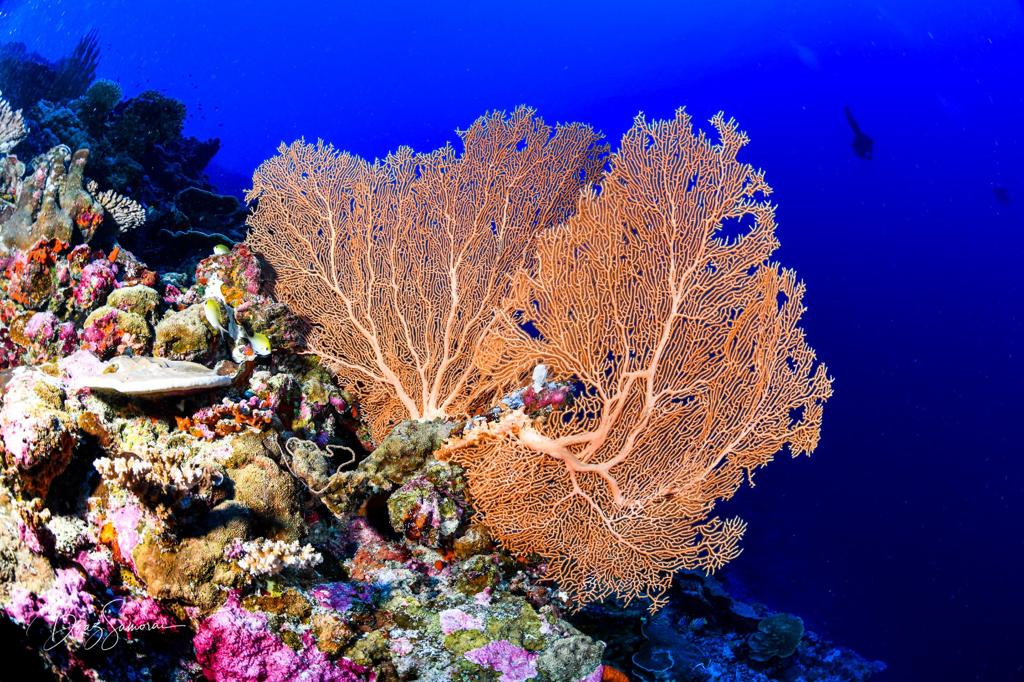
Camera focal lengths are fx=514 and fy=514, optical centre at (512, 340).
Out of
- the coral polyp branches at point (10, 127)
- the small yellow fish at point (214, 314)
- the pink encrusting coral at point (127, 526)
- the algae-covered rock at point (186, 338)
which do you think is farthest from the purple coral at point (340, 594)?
the coral polyp branches at point (10, 127)

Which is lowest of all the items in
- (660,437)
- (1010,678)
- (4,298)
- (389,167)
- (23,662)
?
(23,662)

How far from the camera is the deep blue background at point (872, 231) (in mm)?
21203

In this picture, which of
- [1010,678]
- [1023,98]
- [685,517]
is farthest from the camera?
[1023,98]

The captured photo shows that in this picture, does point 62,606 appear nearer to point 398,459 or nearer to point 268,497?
point 268,497

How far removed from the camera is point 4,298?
426 cm

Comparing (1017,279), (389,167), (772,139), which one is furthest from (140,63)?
(1017,279)

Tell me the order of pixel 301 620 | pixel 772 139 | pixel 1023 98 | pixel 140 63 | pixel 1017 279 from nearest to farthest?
pixel 301 620 → pixel 1017 279 → pixel 1023 98 → pixel 772 139 → pixel 140 63

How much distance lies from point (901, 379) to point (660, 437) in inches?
1283

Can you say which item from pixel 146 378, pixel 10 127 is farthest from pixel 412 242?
pixel 10 127

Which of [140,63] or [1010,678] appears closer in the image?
[1010,678]

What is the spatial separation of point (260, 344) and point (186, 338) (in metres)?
0.74

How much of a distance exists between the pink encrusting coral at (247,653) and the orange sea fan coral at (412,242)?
3.06m

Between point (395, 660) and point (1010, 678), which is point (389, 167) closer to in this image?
point (395, 660)

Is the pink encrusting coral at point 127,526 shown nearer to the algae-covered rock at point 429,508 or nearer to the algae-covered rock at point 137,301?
the algae-covered rock at point 429,508
